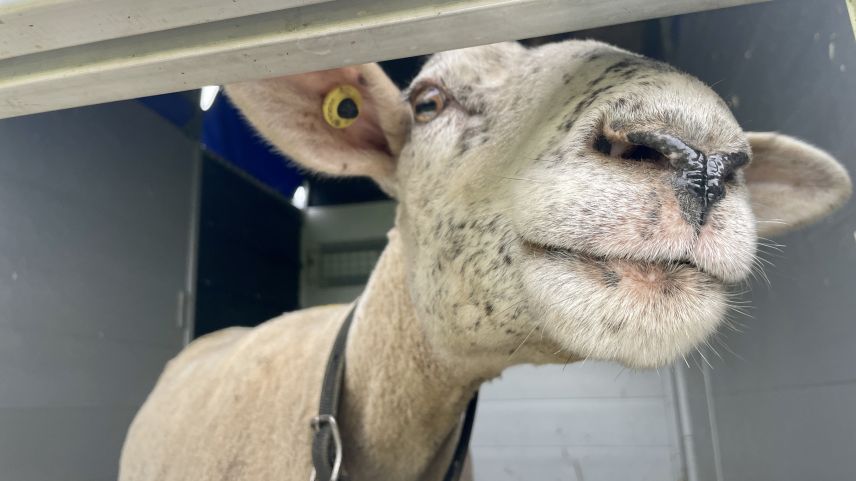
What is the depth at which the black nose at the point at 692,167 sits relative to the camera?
35.1 inches

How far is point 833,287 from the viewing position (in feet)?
5.32

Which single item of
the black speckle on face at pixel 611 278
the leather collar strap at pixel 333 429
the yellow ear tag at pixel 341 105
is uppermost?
the yellow ear tag at pixel 341 105

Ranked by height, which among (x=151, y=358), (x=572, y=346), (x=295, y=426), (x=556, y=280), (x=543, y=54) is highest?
(x=543, y=54)

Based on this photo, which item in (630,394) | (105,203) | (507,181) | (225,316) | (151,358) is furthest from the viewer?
(225,316)

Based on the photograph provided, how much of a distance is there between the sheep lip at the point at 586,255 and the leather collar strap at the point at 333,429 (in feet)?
2.54

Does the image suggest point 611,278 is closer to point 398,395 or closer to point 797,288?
point 398,395

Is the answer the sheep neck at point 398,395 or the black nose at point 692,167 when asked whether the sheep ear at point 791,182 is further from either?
the sheep neck at point 398,395

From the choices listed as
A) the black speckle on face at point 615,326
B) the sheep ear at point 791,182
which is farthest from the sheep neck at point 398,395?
the sheep ear at point 791,182

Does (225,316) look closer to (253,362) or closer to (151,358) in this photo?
(151,358)

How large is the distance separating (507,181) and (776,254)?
1.39 m

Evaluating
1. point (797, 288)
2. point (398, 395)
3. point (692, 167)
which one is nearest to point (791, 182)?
point (797, 288)

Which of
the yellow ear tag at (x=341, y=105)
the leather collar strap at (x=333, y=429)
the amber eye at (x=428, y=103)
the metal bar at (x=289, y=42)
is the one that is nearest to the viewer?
the metal bar at (x=289, y=42)

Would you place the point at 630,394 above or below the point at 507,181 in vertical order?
below

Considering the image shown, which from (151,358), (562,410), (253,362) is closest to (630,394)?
(562,410)
